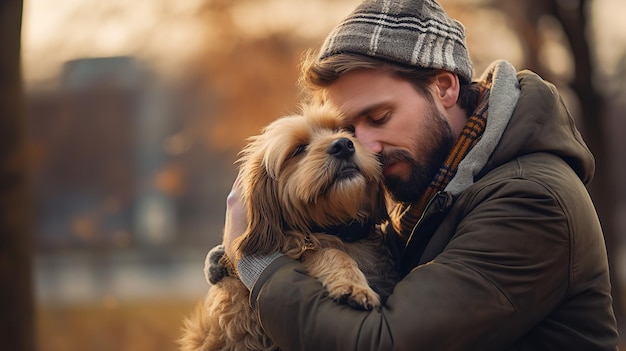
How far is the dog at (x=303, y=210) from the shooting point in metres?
3.23

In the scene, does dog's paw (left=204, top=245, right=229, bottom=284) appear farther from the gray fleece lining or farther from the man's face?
the gray fleece lining

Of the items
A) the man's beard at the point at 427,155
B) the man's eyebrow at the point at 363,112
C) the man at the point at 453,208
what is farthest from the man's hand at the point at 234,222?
the man's beard at the point at 427,155

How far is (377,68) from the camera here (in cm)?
313

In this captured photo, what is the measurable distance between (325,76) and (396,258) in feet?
2.65

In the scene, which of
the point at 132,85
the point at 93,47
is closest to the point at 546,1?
the point at 93,47

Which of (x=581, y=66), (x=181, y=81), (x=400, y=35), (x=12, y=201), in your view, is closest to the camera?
(x=400, y=35)

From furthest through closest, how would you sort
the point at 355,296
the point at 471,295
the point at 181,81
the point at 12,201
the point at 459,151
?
the point at 181,81, the point at 12,201, the point at 459,151, the point at 355,296, the point at 471,295

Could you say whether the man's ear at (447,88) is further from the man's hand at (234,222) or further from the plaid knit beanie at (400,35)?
the man's hand at (234,222)

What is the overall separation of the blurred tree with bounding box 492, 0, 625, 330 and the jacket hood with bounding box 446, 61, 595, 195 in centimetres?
629


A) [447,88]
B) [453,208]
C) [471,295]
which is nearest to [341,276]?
[453,208]

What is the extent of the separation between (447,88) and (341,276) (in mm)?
893

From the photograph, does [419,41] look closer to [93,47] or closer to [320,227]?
[320,227]

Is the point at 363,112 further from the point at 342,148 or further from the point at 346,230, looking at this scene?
the point at 346,230

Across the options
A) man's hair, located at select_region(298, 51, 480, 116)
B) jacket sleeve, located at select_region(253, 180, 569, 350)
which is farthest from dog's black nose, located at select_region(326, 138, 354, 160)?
jacket sleeve, located at select_region(253, 180, 569, 350)
